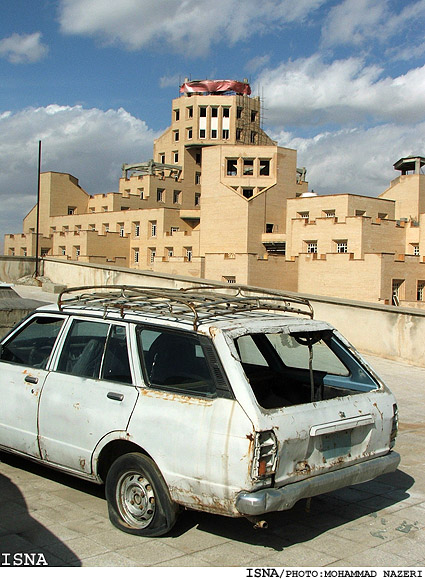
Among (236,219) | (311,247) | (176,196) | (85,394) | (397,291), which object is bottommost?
(397,291)

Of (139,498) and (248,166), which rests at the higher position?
(248,166)

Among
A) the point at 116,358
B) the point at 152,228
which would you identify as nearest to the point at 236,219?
the point at 152,228

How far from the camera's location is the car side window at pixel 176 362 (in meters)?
5.01

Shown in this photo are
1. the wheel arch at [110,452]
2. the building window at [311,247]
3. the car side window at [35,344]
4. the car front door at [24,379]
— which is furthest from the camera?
the building window at [311,247]

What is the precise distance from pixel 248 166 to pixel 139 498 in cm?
5980

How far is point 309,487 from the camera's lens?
186 inches

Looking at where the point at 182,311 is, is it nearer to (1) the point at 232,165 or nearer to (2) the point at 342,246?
(2) the point at 342,246

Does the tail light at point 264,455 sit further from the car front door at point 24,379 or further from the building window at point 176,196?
the building window at point 176,196

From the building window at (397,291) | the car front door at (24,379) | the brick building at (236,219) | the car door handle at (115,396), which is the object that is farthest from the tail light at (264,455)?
the building window at (397,291)

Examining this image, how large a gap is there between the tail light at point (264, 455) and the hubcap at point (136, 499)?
3.06ft

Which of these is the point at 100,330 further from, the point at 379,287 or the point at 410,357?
the point at 379,287

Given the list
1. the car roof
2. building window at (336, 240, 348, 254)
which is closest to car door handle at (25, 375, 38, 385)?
the car roof

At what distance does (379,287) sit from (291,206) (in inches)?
584

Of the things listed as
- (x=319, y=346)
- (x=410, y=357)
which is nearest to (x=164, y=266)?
(x=410, y=357)
